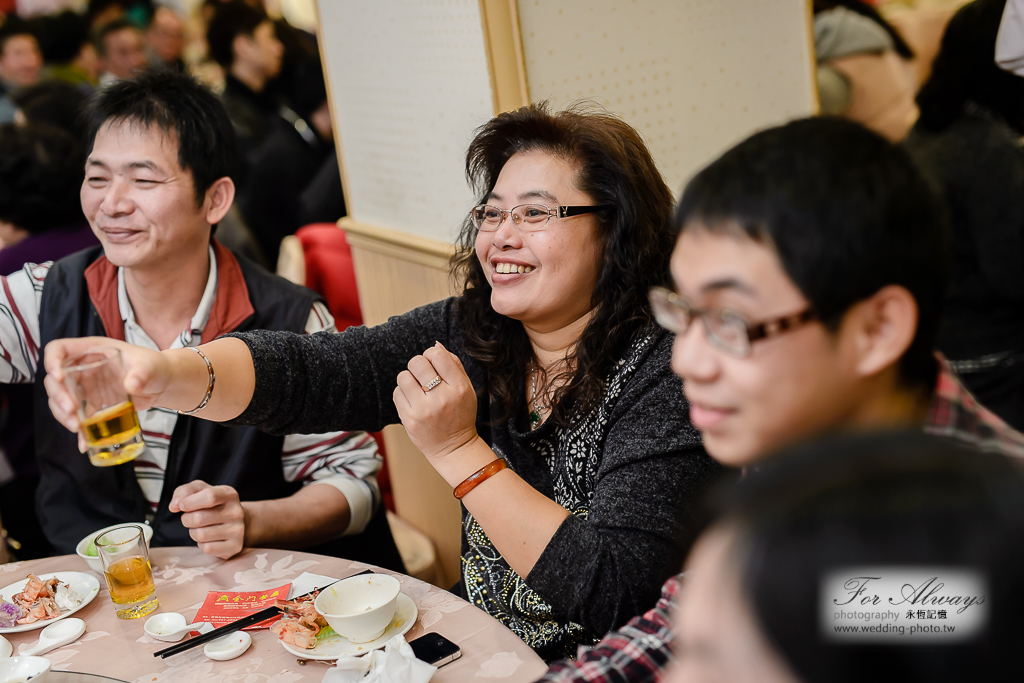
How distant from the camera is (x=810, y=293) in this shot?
0.80 meters

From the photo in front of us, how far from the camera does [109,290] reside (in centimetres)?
200

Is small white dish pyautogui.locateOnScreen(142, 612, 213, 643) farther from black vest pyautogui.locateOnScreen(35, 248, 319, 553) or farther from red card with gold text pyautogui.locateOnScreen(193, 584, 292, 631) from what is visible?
black vest pyautogui.locateOnScreen(35, 248, 319, 553)

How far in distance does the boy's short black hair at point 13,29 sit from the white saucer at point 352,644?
6.15 meters

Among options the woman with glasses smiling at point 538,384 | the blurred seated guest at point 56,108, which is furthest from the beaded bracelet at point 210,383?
the blurred seated guest at point 56,108

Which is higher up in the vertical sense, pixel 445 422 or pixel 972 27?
pixel 972 27

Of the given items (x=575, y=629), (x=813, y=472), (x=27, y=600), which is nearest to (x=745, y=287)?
(x=813, y=472)

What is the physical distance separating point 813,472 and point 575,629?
1.03 meters

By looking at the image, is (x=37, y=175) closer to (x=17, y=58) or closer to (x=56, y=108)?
(x=56, y=108)

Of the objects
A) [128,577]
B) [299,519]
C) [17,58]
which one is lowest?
[299,519]

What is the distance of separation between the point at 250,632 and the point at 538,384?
695 millimetres

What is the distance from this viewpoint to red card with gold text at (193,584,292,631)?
135 cm

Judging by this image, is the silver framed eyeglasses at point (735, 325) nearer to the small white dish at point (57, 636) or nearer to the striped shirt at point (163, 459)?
the small white dish at point (57, 636)

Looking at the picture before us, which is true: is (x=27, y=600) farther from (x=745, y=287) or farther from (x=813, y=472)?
(x=813, y=472)

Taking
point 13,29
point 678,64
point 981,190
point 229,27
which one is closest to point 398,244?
point 678,64
